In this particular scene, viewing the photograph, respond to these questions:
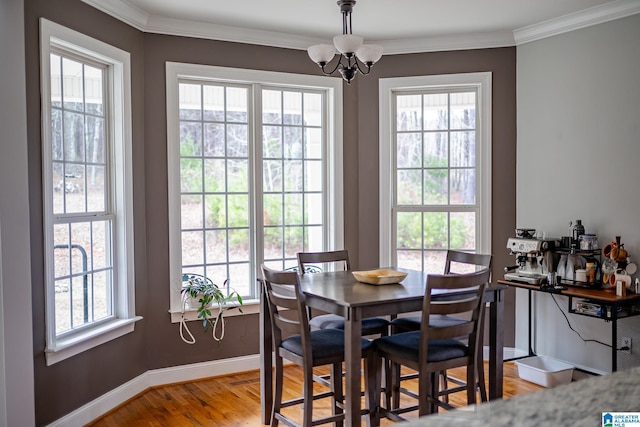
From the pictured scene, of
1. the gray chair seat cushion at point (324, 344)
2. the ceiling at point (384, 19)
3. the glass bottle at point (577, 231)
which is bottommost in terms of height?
the gray chair seat cushion at point (324, 344)

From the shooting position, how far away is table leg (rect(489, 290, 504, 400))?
350 centimetres

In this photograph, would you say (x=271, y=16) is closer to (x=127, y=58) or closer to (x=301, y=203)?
(x=127, y=58)

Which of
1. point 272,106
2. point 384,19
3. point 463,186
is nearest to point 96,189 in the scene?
point 272,106

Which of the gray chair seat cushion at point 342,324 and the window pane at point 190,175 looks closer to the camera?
the gray chair seat cushion at point 342,324

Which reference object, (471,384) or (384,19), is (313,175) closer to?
(384,19)

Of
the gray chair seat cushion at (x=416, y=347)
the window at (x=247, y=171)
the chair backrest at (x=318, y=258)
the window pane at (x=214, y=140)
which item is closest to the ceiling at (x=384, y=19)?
the window at (x=247, y=171)

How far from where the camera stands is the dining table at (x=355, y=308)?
3002mm

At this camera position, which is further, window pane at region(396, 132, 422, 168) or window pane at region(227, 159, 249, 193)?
window pane at region(396, 132, 422, 168)

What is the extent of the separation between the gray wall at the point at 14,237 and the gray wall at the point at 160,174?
0.11 m

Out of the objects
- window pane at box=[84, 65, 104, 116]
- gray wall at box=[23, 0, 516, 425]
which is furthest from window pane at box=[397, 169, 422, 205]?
window pane at box=[84, 65, 104, 116]

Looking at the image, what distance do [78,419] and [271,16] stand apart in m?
3.01

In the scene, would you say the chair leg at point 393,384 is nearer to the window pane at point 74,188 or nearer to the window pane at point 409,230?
the window pane at point 409,230

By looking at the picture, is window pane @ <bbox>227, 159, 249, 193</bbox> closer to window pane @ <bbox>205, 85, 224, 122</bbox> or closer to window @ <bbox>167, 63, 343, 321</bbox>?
window @ <bbox>167, 63, 343, 321</bbox>

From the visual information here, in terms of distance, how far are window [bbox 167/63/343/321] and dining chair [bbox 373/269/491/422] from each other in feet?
5.96
